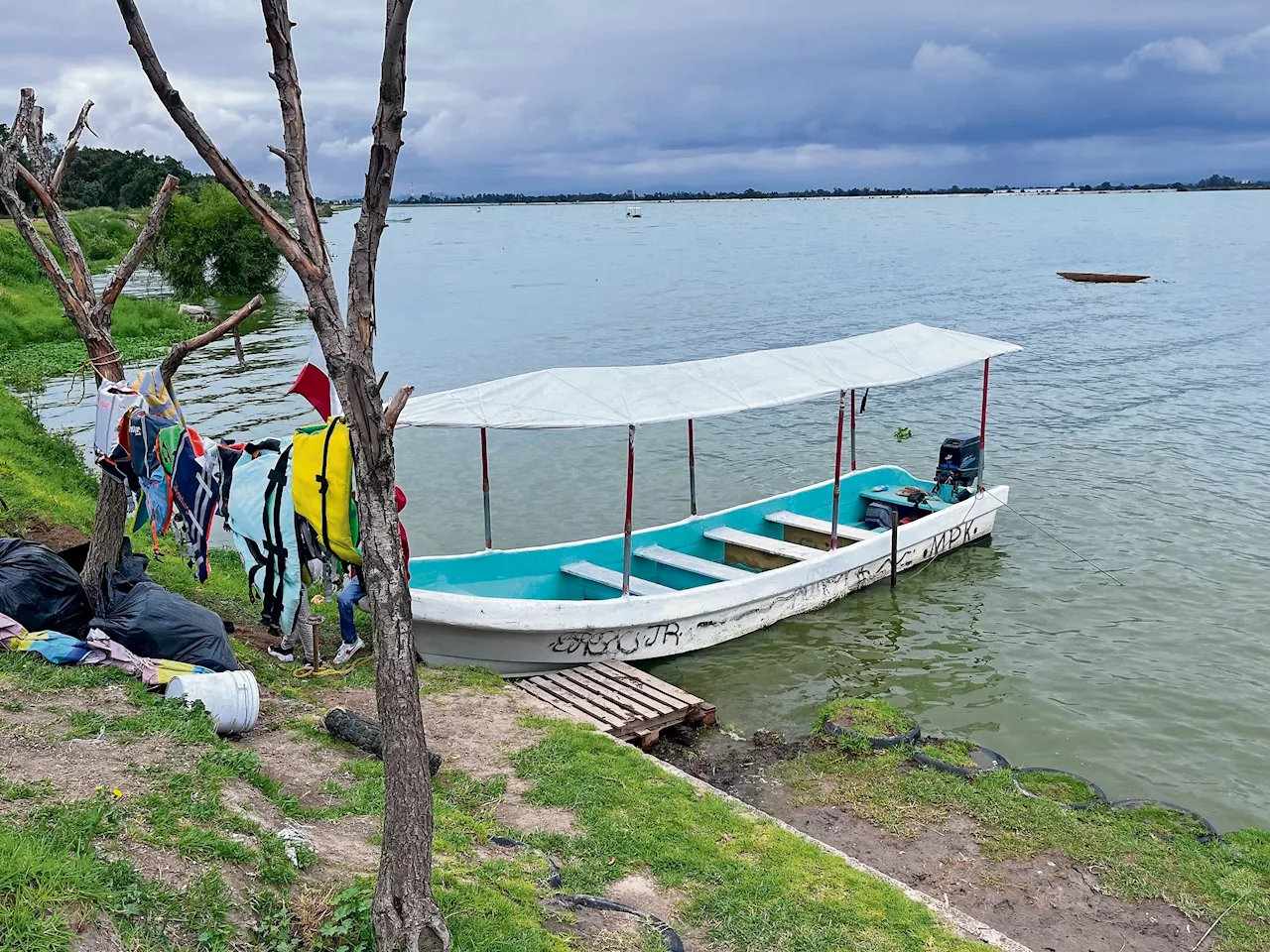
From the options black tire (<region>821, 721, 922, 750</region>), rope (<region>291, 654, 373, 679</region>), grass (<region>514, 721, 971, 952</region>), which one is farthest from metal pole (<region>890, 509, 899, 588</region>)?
rope (<region>291, 654, 373, 679</region>)

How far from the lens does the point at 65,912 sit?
4.11m

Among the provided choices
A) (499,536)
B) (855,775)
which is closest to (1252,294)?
(499,536)

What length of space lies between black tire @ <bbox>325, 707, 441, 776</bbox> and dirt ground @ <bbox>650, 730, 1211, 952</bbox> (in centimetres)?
299

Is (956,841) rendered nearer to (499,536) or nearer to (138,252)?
(138,252)

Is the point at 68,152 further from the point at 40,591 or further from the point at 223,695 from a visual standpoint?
the point at 223,695

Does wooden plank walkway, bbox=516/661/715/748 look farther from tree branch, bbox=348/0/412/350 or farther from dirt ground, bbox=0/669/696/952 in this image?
tree branch, bbox=348/0/412/350

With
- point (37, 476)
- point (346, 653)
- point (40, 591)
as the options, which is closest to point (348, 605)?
point (346, 653)

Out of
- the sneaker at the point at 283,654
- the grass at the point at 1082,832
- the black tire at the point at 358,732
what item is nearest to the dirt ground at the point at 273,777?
the black tire at the point at 358,732

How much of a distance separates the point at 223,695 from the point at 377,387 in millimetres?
3806

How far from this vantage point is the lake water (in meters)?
11.0

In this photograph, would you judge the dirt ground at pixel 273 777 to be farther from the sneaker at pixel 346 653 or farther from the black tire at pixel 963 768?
the black tire at pixel 963 768

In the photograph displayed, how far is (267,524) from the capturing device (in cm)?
756

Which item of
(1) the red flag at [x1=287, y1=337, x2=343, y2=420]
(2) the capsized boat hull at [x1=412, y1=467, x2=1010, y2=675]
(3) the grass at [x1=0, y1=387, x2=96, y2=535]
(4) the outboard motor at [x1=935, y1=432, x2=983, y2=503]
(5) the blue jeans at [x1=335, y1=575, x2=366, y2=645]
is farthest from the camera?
(4) the outboard motor at [x1=935, y1=432, x2=983, y2=503]

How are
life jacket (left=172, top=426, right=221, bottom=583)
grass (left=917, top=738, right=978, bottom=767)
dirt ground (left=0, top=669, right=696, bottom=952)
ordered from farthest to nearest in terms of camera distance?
grass (left=917, top=738, right=978, bottom=767) → life jacket (left=172, top=426, right=221, bottom=583) → dirt ground (left=0, top=669, right=696, bottom=952)
